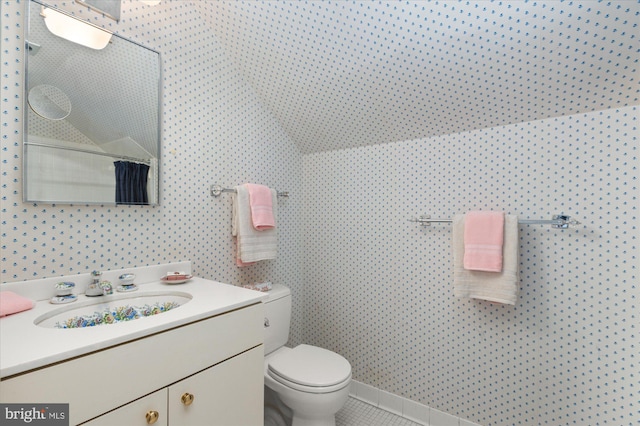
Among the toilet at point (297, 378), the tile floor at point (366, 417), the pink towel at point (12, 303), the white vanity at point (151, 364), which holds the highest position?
the pink towel at point (12, 303)

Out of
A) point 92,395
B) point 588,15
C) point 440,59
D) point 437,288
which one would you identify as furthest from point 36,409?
point 588,15

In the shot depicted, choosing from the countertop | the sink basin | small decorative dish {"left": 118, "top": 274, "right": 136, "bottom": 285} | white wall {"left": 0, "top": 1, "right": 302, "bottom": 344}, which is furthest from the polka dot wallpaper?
the countertop

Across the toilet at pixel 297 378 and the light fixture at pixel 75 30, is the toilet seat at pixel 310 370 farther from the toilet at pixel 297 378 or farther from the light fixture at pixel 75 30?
the light fixture at pixel 75 30

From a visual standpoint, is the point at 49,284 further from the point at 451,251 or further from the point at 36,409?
the point at 451,251

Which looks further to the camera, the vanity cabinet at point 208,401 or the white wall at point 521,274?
the white wall at point 521,274

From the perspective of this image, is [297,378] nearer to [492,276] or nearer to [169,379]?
[169,379]

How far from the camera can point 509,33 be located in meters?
1.42

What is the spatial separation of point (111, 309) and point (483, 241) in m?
1.73

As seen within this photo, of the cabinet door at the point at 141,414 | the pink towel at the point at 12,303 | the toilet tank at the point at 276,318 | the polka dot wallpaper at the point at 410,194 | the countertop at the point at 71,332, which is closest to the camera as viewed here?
the countertop at the point at 71,332

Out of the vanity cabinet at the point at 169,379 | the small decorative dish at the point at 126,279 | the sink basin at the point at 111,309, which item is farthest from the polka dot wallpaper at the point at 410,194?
the vanity cabinet at the point at 169,379

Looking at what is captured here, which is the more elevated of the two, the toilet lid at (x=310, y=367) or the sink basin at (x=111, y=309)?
the sink basin at (x=111, y=309)

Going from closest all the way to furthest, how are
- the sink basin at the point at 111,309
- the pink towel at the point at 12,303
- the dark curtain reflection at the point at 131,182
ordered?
1. the pink towel at the point at 12,303
2. the sink basin at the point at 111,309
3. the dark curtain reflection at the point at 131,182

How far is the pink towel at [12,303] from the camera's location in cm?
109

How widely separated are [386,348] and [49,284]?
1837 millimetres
